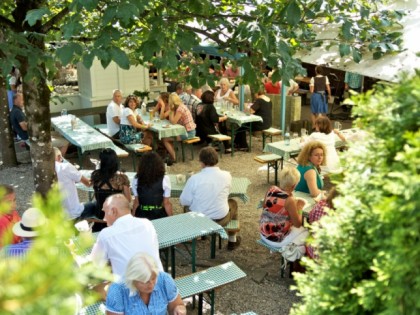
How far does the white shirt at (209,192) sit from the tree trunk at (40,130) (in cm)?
173

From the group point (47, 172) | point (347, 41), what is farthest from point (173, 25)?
point (47, 172)

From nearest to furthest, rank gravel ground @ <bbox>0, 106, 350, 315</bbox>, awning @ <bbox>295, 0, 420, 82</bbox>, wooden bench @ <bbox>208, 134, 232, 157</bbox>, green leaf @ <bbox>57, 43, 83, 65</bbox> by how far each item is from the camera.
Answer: green leaf @ <bbox>57, 43, 83, 65</bbox>
gravel ground @ <bbox>0, 106, 350, 315</bbox>
awning @ <bbox>295, 0, 420, 82</bbox>
wooden bench @ <bbox>208, 134, 232, 157</bbox>

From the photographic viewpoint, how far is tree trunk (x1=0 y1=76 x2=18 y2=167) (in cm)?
910

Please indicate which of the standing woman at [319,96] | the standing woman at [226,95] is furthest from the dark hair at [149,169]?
the standing woman at [319,96]

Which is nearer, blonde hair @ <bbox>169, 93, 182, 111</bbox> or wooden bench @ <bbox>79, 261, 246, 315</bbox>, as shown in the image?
wooden bench @ <bbox>79, 261, 246, 315</bbox>

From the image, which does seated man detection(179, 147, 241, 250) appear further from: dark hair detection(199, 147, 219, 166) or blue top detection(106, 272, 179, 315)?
blue top detection(106, 272, 179, 315)

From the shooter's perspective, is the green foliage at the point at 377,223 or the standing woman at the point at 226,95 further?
the standing woman at the point at 226,95

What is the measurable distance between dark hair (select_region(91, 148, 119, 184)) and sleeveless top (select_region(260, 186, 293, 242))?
180 cm

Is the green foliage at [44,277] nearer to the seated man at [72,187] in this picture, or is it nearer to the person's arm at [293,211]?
the person's arm at [293,211]

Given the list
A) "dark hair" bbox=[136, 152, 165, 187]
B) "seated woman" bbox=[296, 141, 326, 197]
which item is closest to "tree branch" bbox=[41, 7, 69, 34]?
"dark hair" bbox=[136, 152, 165, 187]

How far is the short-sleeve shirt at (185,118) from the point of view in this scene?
978 cm

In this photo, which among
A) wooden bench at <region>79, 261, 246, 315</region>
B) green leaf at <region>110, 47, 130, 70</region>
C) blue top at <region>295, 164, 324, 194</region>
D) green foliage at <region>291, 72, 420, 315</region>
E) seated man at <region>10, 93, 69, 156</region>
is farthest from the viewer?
seated man at <region>10, 93, 69, 156</region>

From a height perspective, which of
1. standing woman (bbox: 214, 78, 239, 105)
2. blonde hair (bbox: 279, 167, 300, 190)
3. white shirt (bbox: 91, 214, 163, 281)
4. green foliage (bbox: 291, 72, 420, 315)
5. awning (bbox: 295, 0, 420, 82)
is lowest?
white shirt (bbox: 91, 214, 163, 281)

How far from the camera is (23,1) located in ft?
16.9
